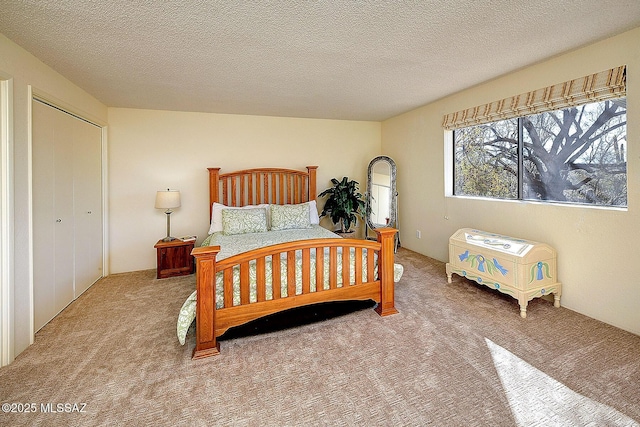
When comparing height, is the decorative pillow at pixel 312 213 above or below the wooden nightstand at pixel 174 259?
above

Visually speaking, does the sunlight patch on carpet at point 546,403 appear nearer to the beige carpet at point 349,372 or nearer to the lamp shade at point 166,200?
the beige carpet at point 349,372

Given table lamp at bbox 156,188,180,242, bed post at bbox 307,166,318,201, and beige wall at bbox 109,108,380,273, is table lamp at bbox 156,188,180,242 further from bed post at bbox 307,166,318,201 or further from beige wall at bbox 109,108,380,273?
bed post at bbox 307,166,318,201

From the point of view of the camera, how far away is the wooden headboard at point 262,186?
4.41 metres

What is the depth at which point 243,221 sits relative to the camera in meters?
3.83

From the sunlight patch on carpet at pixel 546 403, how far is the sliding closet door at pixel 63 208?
144 inches

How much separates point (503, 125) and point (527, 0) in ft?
6.51

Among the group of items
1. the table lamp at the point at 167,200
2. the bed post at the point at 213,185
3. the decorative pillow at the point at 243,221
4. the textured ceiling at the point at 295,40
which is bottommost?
the decorative pillow at the point at 243,221

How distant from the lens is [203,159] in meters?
4.40

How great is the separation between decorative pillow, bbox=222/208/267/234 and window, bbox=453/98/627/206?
2966 mm

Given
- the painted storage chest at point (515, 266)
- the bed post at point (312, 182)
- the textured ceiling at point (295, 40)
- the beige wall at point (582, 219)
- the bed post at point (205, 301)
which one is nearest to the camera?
the textured ceiling at point (295, 40)

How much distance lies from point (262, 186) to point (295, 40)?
270cm

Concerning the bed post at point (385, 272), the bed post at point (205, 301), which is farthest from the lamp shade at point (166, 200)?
the bed post at point (385, 272)

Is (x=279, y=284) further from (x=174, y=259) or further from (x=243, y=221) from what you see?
(x=174, y=259)

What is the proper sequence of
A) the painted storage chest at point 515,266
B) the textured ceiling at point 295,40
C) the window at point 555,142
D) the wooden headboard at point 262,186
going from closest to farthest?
the textured ceiling at point 295,40 < the window at point 555,142 < the painted storage chest at point 515,266 < the wooden headboard at point 262,186
